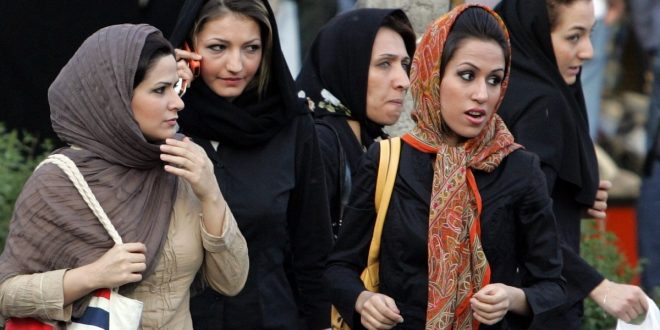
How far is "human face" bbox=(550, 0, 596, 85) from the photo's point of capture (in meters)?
5.52

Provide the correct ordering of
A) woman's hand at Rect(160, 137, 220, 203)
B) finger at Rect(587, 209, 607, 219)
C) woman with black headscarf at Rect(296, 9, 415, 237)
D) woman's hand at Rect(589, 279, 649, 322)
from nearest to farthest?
woman's hand at Rect(160, 137, 220, 203), woman's hand at Rect(589, 279, 649, 322), finger at Rect(587, 209, 607, 219), woman with black headscarf at Rect(296, 9, 415, 237)

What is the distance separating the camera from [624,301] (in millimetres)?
4926

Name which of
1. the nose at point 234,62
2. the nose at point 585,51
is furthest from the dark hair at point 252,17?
the nose at point 585,51

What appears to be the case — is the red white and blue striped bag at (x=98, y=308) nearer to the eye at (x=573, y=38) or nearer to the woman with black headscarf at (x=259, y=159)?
the woman with black headscarf at (x=259, y=159)

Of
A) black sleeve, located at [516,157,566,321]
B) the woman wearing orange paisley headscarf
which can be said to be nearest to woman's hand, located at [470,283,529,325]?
the woman wearing orange paisley headscarf

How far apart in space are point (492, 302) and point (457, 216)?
270mm

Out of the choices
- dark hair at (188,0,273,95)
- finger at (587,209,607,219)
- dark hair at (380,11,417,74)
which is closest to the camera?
dark hair at (188,0,273,95)

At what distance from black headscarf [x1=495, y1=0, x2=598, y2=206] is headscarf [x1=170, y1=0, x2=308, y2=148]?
0.77 metres

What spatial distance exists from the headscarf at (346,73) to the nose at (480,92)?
1292 mm

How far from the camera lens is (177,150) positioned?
14.0ft

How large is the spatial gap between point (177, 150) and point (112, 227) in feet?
0.92

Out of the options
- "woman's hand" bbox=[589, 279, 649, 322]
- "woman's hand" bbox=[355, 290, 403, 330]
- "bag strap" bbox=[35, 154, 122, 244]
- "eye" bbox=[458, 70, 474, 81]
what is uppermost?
"eye" bbox=[458, 70, 474, 81]

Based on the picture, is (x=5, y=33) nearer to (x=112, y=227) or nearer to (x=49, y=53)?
(x=49, y=53)

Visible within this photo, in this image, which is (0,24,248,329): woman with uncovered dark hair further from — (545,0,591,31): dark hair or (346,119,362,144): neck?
(545,0,591,31): dark hair
